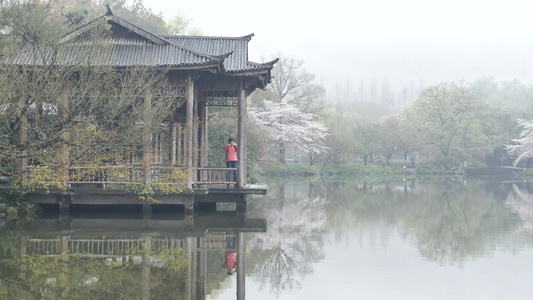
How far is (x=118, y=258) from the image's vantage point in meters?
10.3

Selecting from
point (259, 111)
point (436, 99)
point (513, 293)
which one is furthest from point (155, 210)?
point (436, 99)

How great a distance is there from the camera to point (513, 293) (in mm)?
8602

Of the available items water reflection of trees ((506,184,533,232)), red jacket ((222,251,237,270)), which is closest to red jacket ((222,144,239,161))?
red jacket ((222,251,237,270))

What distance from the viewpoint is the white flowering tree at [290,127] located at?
47.6 m

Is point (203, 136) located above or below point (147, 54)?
below

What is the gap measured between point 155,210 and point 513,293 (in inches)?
452

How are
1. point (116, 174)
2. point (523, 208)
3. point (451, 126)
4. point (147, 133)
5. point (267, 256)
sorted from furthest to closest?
point (451, 126) → point (523, 208) → point (116, 174) → point (147, 133) → point (267, 256)

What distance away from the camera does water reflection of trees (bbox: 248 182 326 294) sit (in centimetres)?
988

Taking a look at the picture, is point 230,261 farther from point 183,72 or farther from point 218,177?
point 183,72

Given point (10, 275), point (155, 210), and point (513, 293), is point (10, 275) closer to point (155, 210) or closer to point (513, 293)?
point (513, 293)

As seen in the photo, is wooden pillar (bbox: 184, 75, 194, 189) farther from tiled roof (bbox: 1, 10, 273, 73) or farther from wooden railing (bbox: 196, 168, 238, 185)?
tiled roof (bbox: 1, 10, 273, 73)

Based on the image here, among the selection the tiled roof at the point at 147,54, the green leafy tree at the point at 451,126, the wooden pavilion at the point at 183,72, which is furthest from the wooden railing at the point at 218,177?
the green leafy tree at the point at 451,126

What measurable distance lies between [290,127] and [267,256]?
37338 millimetres

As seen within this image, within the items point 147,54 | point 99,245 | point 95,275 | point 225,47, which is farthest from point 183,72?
point 95,275
